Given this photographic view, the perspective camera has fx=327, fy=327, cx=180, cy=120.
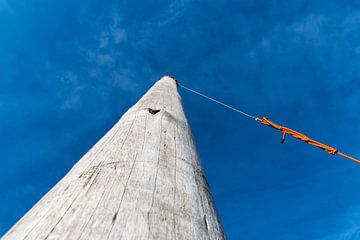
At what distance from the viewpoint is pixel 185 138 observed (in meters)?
2.55

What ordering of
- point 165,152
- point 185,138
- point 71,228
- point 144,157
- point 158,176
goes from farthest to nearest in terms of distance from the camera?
point 185,138
point 165,152
point 144,157
point 158,176
point 71,228

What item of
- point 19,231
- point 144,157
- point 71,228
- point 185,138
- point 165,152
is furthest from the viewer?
point 185,138

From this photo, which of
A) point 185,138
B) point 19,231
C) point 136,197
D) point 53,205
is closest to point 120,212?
point 136,197

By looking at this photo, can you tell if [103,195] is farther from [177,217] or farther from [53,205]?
[177,217]

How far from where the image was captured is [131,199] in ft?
4.87

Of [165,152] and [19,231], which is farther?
[165,152]

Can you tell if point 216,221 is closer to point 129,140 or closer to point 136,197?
point 136,197

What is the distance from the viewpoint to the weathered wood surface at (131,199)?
1.32 meters

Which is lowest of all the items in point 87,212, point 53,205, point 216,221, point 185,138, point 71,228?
point 71,228

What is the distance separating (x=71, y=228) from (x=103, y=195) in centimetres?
24

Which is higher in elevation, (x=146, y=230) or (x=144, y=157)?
(x=144, y=157)

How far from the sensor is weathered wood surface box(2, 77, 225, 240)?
132 centimetres

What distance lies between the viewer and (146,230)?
132 centimetres

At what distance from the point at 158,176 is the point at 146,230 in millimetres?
441
